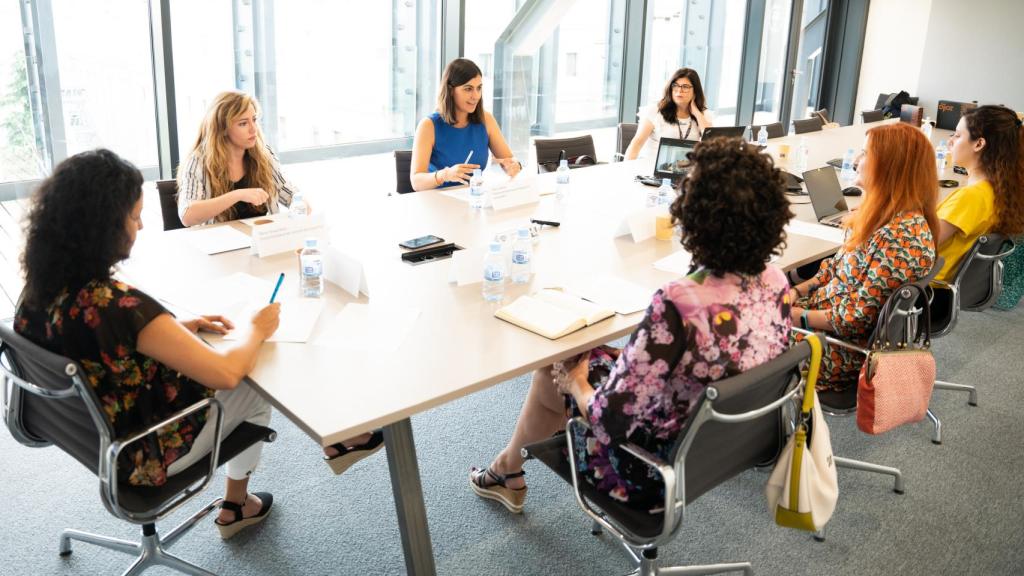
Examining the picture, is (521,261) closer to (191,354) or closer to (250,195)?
(191,354)

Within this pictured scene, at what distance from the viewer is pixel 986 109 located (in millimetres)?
3260

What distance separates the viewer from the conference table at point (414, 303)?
6.39 ft

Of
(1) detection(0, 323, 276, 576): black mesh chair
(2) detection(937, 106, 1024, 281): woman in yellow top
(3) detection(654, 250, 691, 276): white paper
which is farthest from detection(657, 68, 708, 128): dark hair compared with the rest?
(1) detection(0, 323, 276, 576): black mesh chair

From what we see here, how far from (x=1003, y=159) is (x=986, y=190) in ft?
0.53

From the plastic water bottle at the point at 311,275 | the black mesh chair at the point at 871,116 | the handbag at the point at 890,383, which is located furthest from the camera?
the black mesh chair at the point at 871,116

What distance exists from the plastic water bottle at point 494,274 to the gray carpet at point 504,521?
0.72 m

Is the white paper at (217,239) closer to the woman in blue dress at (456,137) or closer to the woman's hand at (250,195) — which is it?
the woman's hand at (250,195)

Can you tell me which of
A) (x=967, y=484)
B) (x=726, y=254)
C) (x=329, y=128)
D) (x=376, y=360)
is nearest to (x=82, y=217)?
(x=376, y=360)

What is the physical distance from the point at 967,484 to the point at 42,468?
10.9ft

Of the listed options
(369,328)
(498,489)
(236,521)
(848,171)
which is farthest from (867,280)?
(848,171)

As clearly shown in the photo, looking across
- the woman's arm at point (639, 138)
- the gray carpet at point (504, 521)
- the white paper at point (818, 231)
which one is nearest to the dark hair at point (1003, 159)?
the white paper at point (818, 231)

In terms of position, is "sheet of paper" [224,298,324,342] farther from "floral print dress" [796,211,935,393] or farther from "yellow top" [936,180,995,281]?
"yellow top" [936,180,995,281]

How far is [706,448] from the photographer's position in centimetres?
183

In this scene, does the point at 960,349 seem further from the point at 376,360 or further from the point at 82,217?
the point at 82,217
